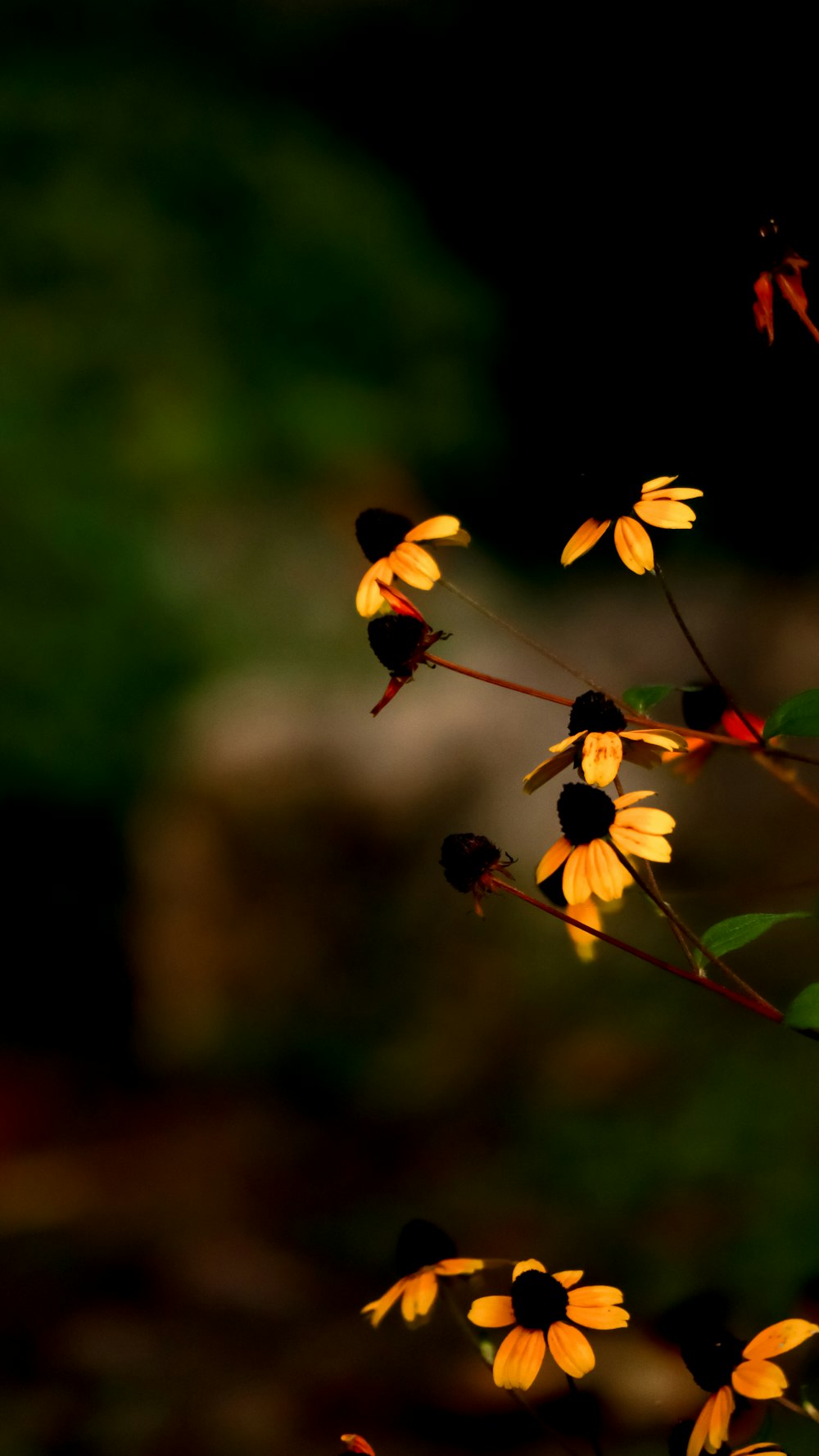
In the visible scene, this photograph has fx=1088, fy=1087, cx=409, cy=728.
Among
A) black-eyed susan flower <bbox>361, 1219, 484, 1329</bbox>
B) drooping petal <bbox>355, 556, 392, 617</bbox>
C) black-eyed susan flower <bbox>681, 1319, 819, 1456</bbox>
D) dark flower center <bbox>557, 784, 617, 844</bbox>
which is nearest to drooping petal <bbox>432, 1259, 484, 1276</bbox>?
black-eyed susan flower <bbox>361, 1219, 484, 1329</bbox>

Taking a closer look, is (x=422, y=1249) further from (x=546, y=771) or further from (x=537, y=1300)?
(x=546, y=771)

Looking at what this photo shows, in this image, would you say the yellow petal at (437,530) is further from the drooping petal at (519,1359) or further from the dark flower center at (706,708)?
the drooping petal at (519,1359)

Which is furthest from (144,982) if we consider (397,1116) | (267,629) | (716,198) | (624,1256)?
(716,198)

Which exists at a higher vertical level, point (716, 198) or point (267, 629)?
point (716, 198)

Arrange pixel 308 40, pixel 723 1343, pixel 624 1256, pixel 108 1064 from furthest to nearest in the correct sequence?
pixel 308 40, pixel 108 1064, pixel 624 1256, pixel 723 1343

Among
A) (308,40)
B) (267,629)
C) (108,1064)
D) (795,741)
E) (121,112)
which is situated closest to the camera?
(795,741)

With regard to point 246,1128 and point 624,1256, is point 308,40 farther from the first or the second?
point 624,1256

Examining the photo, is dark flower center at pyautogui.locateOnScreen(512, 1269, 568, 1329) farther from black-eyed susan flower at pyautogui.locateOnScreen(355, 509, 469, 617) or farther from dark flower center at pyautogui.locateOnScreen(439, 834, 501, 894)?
black-eyed susan flower at pyautogui.locateOnScreen(355, 509, 469, 617)

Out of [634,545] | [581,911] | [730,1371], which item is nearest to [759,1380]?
[730,1371]
